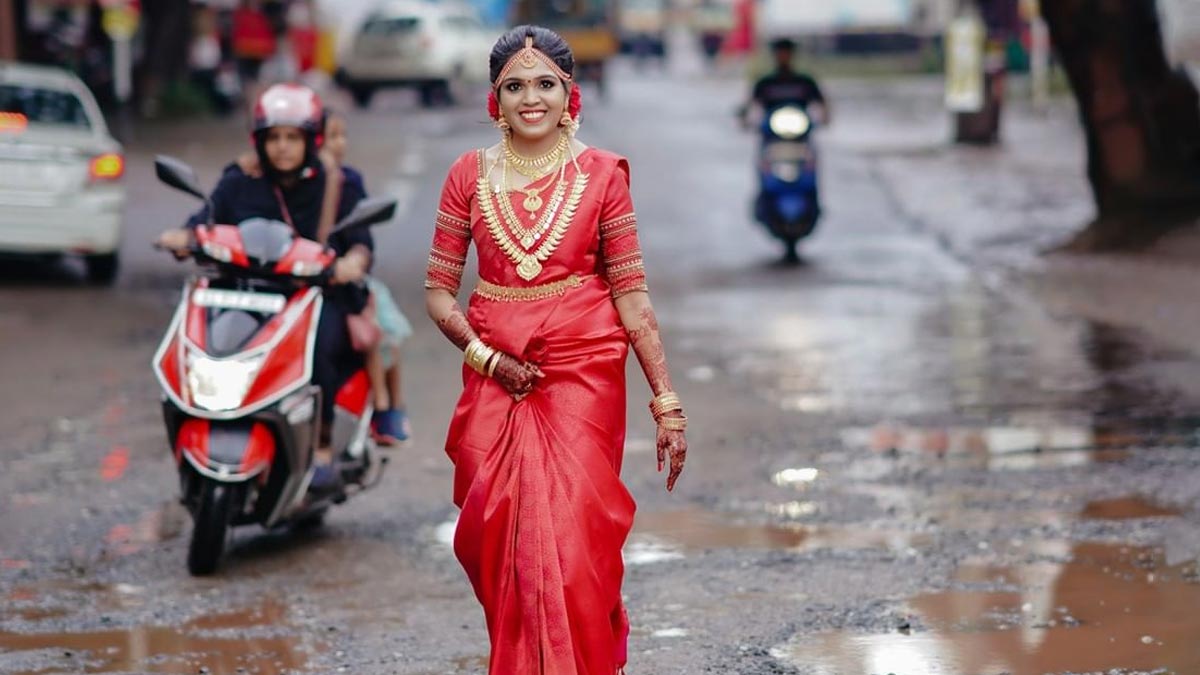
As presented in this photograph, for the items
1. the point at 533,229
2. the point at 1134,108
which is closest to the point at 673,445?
the point at 533,229

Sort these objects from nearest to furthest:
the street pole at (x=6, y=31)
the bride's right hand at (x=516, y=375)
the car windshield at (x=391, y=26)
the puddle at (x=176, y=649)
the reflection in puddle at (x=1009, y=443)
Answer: the bride's right hand at (x=516, y=375), the puddle at (x=176, y=649), the reflection in puddle at (x=1009, y=443), the street pole at (x=6, y=31), the car windshield at (x=391, y=26)

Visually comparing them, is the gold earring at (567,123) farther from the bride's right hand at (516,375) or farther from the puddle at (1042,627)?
the puddle at (1042,627)

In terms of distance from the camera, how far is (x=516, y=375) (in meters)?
5.30

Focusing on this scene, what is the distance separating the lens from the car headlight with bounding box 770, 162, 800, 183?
17.2 m

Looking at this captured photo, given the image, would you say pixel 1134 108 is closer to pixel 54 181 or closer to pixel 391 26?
pixel 54 181

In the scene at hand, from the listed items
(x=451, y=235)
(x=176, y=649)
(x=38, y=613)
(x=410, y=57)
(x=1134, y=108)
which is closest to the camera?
(x=451, y=235)

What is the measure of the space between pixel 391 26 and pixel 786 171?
23501 mm

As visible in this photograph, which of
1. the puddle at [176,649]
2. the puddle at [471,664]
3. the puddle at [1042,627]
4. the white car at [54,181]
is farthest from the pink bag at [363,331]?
the white car at [54,181]

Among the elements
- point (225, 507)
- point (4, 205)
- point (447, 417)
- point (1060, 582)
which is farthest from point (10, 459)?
point (4, 205)

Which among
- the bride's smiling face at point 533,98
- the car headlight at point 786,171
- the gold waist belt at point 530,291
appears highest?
the bride's smiling face at point 533,98

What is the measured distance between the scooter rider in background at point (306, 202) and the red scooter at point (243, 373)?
15 centimetres

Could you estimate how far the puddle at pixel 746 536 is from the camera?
7770 millimetres

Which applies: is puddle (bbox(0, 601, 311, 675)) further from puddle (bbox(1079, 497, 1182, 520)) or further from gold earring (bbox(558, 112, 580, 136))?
puddle (bbox(1079, 497, 1182, 520))

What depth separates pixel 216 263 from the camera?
7605 mm
